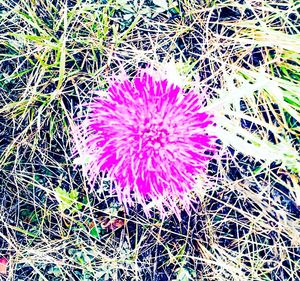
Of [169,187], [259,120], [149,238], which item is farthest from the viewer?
[149,238]

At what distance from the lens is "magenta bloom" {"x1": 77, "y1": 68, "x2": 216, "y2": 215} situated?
3.00 feet

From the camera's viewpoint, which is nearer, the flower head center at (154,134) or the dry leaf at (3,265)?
the flower head center at (154,134)

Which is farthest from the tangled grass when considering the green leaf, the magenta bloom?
the magenta bloom

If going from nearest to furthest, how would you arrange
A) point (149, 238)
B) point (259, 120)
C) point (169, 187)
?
point (169, 187), point (259, 120), point (149, 238)

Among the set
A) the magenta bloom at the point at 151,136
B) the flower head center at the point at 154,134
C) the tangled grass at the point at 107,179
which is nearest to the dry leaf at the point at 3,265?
the tangled grass at the point at 107,179

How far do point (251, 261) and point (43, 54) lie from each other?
76 cm

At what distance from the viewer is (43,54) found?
1.20m

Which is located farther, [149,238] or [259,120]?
[149,238]

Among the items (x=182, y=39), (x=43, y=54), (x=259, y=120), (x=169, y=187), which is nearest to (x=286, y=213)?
(x=259, y=120)

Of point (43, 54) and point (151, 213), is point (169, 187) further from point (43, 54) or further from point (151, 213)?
point (43, 54)

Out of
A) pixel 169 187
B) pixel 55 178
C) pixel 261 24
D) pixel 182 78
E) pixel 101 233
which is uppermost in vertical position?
pixel 261 24

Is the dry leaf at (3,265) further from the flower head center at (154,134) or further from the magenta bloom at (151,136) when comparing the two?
the flower head center at (154,134)

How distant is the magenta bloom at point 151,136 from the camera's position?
915 millimetres

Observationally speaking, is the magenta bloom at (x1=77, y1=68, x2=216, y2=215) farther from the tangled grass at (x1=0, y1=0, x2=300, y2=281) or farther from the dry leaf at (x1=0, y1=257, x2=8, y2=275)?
the dry leaf at (x1=0, y1=257, x2=8, y2=275)
